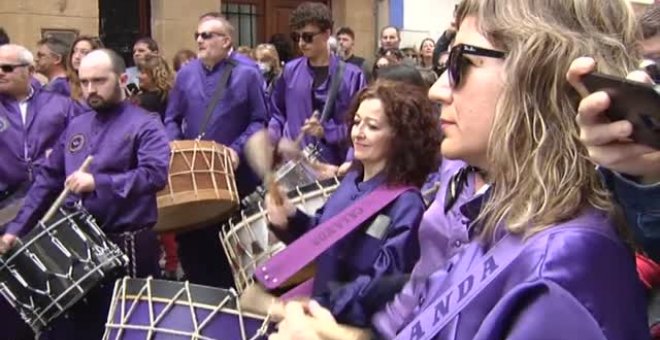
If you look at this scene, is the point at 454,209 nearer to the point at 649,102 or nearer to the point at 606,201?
the point at 606,201

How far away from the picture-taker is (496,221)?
1595 millimetres

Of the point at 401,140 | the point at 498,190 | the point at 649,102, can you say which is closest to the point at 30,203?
the point at 401,140

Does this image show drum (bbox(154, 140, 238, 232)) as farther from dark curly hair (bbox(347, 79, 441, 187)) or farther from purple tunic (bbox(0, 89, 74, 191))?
dark curly hair (bbox(347, 79, 441, 187))

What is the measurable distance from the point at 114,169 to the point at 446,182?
258cm

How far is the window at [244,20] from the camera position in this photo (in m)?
13.6

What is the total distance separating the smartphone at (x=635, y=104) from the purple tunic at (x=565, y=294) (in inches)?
7.1

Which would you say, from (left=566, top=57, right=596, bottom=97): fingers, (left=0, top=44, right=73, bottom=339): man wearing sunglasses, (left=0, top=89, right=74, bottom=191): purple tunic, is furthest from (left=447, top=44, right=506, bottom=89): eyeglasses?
(left=0, top=89, right=74, bottom=191): purple tunic

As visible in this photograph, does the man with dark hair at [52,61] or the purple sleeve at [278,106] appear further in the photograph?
the man with dark hair at [52,61]

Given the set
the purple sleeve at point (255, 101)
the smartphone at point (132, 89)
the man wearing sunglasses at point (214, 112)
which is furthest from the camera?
the smartphone at point (132, 89)

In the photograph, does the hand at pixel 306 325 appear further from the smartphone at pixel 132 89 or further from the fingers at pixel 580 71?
the smartphone at pixel 132 89

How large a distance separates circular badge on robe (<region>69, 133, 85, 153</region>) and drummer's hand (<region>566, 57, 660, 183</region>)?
4041 millimetres

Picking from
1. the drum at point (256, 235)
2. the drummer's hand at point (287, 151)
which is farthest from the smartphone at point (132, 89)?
the drum at point (256, 235)

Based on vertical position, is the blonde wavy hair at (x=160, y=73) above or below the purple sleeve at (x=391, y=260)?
above

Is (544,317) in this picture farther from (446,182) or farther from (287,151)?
(287,151)
